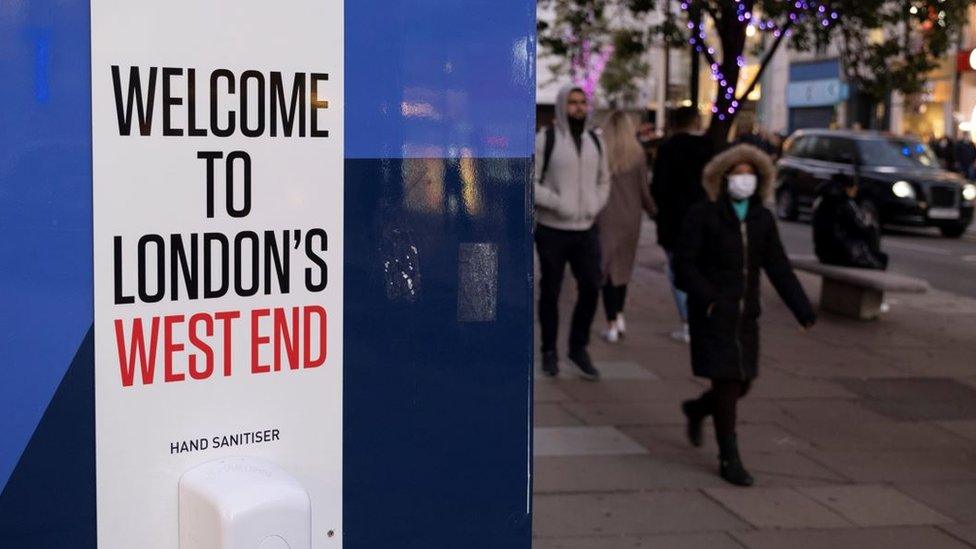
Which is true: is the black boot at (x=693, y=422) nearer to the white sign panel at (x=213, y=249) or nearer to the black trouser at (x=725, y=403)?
the black trouser at (x=725, y=403)

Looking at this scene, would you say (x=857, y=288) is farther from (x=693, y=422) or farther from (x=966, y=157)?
(x=966, y=157)

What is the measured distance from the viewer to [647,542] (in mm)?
5375

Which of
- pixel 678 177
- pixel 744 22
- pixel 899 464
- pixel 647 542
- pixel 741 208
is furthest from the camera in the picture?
pixel 744 22

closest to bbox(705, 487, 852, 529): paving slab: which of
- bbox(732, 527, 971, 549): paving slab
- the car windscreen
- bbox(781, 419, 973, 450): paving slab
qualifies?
bbox(732, 527, 971, 549): paving slab

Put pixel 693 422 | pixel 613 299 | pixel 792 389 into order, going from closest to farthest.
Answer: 1. pixel 693 422
2. pixel 792 389
3. pixel 613 299

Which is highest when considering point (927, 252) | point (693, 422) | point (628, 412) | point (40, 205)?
point (40, 205)

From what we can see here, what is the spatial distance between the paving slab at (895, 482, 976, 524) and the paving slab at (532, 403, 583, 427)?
1.83 meters

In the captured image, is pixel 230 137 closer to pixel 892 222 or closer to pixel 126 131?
pixel 126 131

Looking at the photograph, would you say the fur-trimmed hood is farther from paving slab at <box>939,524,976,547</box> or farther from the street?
the street

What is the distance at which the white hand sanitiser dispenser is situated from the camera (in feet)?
6.44

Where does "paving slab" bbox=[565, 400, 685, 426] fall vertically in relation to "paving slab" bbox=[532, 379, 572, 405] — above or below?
below

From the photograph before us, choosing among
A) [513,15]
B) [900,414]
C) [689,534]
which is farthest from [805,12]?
[513,15]

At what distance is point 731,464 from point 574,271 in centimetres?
265

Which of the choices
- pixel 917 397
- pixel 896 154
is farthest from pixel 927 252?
pixel 917 397
